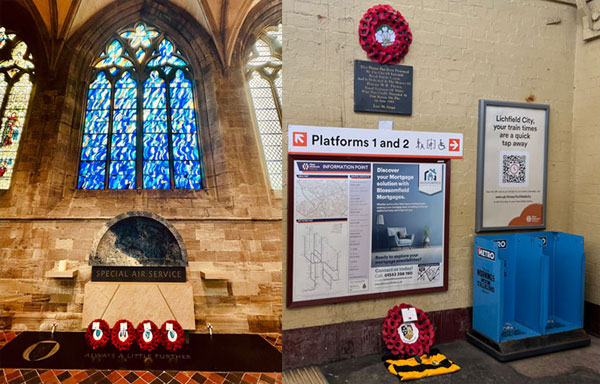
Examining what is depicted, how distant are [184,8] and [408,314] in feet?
9.94

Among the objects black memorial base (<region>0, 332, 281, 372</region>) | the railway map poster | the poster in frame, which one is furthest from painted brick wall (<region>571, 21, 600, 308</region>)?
black memorial base (<region>0, 332, 281, 372</region>)

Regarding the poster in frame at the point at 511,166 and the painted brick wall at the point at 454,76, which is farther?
the poster in frame at the point at 511,166

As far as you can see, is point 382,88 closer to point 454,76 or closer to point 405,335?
point 454,76

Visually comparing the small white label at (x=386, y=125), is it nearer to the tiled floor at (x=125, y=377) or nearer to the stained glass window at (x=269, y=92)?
the stained glass window at (x=269, y=92)

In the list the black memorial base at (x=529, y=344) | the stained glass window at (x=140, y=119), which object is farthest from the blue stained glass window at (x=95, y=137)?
the black memorial base at (x=529, y=344)

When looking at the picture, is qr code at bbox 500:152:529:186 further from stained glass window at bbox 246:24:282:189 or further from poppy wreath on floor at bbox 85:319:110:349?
poppy wreath on floor at bbox 85:319:110:349

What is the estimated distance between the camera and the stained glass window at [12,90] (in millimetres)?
2355

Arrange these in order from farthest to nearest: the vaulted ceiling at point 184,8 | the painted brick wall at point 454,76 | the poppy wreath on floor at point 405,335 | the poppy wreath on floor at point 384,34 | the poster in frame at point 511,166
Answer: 1. the poster in frame at point 511,166
2. the poppy wreath on floor at point 405,335
3. the poppy wreath on floor at point 384,34
4. the painted brick wall at point 454,76
5. the vaulted ceiling at point 184,8

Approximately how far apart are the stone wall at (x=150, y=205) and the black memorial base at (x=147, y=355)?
0.08 metres

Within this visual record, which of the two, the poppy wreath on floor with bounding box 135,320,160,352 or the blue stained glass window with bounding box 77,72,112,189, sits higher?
the blue stained glass window with bounding box 77,72,112,189

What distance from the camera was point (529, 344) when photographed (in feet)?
10.6

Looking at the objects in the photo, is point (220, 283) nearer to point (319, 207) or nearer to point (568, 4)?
point (319, 207)

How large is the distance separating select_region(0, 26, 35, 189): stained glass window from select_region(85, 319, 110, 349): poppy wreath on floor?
1055 millimetres

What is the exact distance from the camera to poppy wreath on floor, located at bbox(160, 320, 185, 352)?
2.49 m
